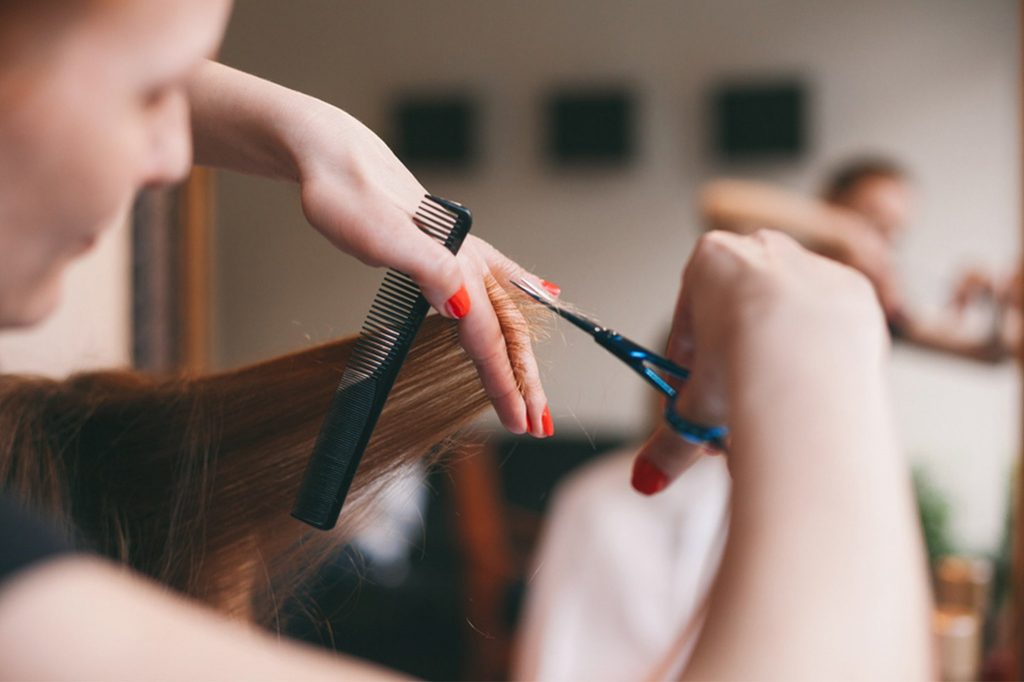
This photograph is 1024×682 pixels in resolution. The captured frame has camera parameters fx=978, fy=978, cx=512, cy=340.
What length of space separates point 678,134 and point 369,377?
3.69 m

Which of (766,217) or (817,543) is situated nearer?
(817,543)

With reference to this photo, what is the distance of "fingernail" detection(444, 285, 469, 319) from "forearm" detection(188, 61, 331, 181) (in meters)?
0.12

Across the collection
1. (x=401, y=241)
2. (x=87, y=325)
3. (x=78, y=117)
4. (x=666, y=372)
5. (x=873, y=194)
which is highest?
(x=78, y=117)

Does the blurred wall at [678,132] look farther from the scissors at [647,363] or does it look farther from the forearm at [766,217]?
the scissors at [647,363]

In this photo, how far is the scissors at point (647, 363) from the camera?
0.54 metres

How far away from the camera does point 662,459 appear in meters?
0.58

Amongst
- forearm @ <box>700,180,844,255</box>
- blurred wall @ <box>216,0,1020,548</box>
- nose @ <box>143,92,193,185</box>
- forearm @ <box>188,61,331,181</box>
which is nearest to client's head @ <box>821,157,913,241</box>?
forearm @ <box>700,180,844,255</box>

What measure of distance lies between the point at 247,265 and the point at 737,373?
14.2 feet

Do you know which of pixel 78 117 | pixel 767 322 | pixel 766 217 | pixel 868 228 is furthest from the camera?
pixel 868 228

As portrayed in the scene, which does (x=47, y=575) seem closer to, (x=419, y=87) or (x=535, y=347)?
(x=535, y=347)

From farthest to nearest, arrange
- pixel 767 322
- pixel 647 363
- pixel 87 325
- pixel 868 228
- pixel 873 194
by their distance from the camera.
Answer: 1. pixel 873 194
2. pixel 868 228
3. pixel 87 325
4. pixel 647 363
5. pixel 767 322

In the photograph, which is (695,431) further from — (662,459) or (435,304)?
(435,304)

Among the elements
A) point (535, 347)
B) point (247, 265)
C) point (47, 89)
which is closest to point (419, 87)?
point (247, 265)

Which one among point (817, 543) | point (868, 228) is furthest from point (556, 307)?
point (868, 228)
